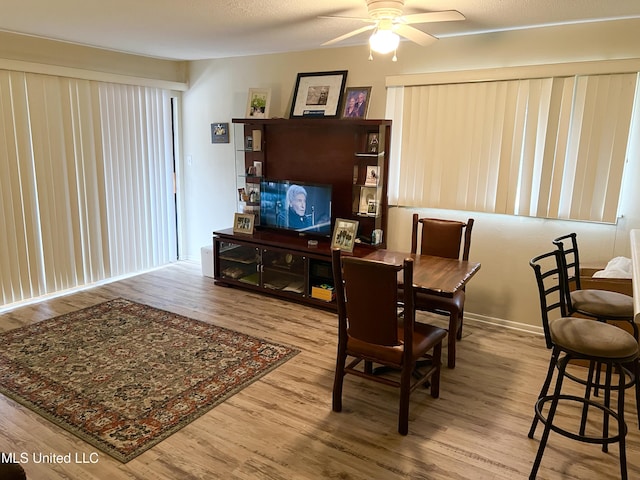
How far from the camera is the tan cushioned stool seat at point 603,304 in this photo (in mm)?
2398

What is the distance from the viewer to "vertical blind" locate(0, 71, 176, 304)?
13.6 feet

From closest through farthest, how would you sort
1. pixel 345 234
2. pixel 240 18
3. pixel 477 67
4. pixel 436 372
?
pixel 436 372 < pixel 240 18 < pixel 477 67 < pixel 345 234

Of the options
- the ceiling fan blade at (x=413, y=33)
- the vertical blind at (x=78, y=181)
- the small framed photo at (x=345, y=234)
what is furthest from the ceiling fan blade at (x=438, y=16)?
the vertical blind at (x=78, y=181)

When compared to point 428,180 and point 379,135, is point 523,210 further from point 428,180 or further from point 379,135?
point 379,135

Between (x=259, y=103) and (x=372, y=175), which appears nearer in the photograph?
(x=372, y=175)

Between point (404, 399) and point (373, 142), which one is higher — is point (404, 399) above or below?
below

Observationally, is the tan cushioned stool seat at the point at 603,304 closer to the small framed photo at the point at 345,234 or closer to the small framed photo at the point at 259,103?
the small framed photo at the point at 345,234

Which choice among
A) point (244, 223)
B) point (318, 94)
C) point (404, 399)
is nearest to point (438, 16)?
point (318, 94)

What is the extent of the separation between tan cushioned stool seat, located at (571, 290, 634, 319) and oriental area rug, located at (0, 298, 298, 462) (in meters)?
1.91

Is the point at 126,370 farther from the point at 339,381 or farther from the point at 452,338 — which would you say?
the point at 452,338

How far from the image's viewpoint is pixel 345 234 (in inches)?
166

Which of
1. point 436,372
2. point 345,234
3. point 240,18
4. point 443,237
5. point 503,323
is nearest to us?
point 436,372

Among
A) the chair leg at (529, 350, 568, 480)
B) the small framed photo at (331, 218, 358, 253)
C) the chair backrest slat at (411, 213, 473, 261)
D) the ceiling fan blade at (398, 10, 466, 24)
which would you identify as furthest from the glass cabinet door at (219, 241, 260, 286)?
the chair leg at (529, 350, 568, 480)

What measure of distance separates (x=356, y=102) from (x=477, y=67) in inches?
43.5
